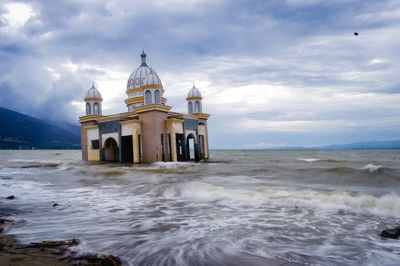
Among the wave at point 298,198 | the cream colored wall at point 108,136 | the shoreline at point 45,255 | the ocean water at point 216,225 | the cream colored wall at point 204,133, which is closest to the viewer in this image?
the shoreline at point 45,255

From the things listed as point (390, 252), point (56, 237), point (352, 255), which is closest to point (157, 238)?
point (56, 237)

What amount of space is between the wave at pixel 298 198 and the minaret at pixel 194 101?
19.7 m

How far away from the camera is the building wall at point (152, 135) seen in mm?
21156

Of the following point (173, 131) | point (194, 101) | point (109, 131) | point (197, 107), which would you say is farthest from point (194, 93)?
point (109, 131)

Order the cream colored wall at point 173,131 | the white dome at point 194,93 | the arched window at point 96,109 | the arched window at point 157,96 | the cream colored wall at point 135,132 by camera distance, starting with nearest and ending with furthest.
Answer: the cream colored wall at point 135,132 < the cream colored wall at point 173,131 < the arched window at point 157,96 < the arched window at point 96,109 < the white dome at point 194,93

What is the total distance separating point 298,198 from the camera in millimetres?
7281

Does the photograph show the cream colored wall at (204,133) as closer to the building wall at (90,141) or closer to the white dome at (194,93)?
the white dome at (194,93)

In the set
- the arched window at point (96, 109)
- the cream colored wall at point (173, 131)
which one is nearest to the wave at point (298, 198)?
the cream colored wall at point (173, 131)

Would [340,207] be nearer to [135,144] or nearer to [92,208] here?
[92,208]

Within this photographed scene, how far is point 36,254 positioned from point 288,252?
3250 mm

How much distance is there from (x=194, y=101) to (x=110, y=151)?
10.1m

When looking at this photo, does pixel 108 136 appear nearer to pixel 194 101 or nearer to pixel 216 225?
pixel 194 101

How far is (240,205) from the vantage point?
672cm

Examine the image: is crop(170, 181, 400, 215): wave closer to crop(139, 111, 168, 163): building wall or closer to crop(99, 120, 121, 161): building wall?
crop(139, 111, 168, 163): building wall
